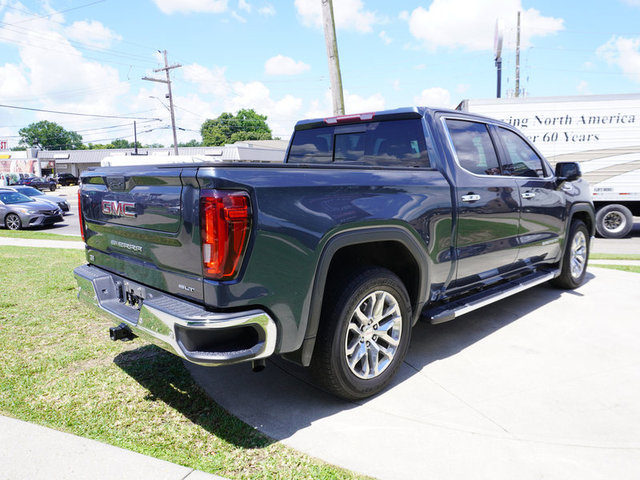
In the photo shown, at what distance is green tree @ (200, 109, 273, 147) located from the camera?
9006 centimetres

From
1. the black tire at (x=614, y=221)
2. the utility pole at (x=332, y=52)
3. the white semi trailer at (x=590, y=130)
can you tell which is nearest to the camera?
the utility pole at (x=332, y=52)

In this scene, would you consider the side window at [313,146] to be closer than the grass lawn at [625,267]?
Yes

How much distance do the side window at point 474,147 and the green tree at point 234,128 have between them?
88567 mm

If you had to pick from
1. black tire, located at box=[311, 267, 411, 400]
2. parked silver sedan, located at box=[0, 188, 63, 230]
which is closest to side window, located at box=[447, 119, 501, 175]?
black tire, located at box=[311, 267, 411, 400]

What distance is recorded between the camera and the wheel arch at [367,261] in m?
2.68

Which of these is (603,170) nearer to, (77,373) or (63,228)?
(77,373)

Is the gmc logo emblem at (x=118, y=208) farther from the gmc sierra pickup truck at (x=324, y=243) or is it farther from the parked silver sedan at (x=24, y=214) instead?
the parked silver sedan at (x=24, y=214)

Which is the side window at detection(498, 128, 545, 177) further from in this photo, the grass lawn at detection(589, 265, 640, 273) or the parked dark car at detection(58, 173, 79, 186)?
the parked dark car at detection(58, 173, 79, 186)

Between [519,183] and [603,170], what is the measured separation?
29.3 ft

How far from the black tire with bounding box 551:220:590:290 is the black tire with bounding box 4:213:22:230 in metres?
15.5

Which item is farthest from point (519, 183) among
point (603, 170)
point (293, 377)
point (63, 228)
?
point (63, 228)

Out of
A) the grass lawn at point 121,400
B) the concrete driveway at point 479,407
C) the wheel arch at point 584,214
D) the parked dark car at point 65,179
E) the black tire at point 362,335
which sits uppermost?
the parked dark car at point 65,179

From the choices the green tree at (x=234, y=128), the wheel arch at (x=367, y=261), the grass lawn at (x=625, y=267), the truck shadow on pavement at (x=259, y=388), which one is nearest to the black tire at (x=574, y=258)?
the grass lawn at (x=625, y=267)

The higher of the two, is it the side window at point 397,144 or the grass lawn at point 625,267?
the side window at point 397,144
